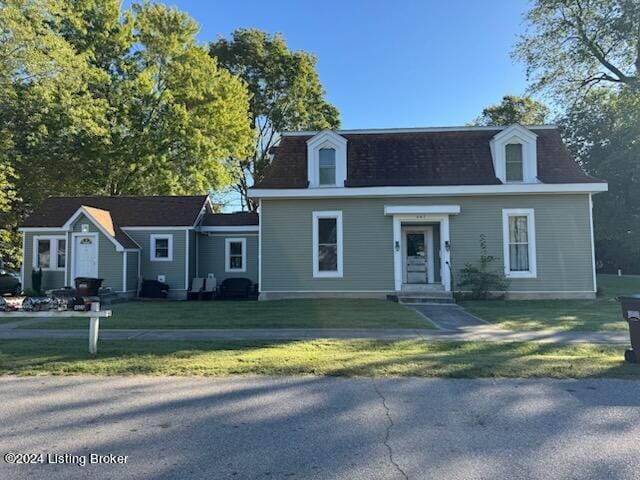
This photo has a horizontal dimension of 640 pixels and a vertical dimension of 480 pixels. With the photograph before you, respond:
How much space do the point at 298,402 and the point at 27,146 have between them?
84.3ft

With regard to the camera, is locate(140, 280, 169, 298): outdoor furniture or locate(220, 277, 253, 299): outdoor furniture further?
locate(220, 277, 253, 299): outdoor furniture

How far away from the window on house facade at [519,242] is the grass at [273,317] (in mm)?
4689

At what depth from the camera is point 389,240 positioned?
1705 cm

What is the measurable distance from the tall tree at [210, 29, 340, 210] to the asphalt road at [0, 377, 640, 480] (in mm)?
32864

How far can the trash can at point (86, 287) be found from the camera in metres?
17.3

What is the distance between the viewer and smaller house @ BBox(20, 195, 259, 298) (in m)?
19.5

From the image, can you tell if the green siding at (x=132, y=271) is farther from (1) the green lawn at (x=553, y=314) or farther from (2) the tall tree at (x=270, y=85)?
(2) the tall tree at (x=270, y=85)

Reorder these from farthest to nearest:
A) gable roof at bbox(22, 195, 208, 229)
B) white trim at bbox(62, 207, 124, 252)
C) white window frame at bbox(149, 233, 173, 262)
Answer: white window frame at bbox(149, 233, 173, 262) → gable roof at bbox(22, 195, 208, 229) → white trim at bbox(62, 207, 124, 252)

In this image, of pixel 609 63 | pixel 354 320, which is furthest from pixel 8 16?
pixel 609 63

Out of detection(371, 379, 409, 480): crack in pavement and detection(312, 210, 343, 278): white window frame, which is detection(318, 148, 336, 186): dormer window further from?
detection(371, 379, 409, 480): crack in pavement

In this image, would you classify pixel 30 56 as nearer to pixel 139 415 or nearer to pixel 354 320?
pixel 354 320

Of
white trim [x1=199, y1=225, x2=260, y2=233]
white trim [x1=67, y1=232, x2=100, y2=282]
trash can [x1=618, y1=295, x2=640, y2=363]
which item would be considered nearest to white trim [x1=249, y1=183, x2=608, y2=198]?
white trim [x1=199, y1=225, x2=260, y2=233]

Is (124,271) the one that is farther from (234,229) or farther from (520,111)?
(520,111)

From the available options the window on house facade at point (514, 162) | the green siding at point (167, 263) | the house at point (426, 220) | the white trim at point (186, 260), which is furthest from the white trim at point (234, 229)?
the window on house facade at point (514, 162)
